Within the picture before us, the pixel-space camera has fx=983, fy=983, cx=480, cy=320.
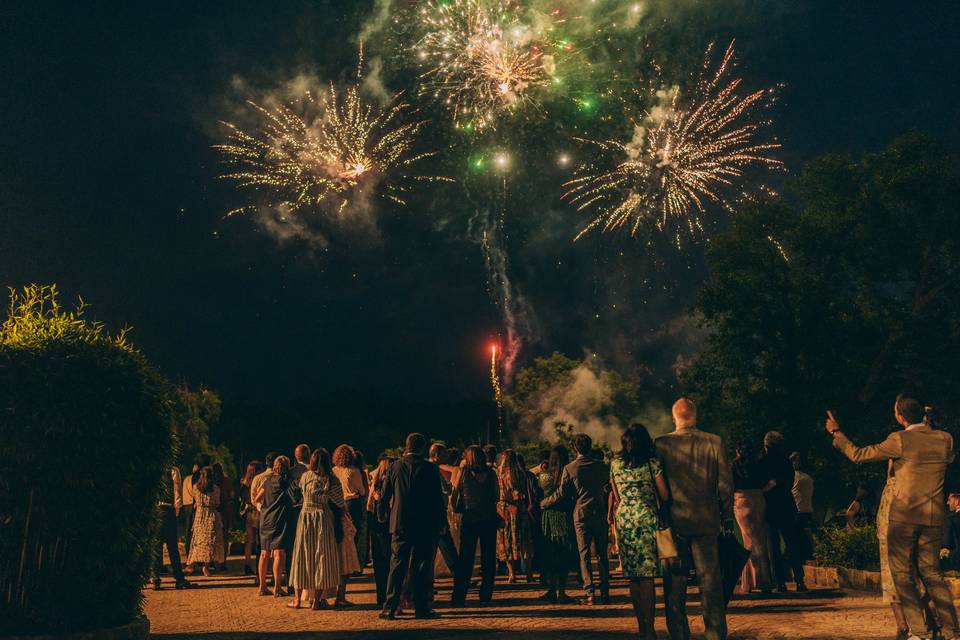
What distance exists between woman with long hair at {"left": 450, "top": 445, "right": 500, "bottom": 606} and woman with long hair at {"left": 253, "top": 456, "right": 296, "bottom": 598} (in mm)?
2291

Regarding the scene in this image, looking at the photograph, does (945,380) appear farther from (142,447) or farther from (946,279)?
(142,447)

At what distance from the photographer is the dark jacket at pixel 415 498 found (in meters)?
11.0

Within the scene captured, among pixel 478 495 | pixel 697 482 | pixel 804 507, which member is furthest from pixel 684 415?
pixel 804 507

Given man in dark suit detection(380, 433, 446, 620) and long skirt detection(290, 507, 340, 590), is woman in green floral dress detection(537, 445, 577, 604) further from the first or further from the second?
long skirt detection(290, 507, 340, 590)

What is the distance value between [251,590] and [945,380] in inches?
1157

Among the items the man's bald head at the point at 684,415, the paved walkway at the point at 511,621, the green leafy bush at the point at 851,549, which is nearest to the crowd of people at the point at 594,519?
the man's bald head at the point at 684,415

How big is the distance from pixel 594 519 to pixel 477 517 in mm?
1465

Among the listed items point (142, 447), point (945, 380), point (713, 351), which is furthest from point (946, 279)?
point (142, 447)

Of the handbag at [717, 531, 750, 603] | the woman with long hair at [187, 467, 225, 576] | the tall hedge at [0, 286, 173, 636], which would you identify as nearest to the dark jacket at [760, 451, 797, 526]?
the handbag at [717, 531, 750, 603]

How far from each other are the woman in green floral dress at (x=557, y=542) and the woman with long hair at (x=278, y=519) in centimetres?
332

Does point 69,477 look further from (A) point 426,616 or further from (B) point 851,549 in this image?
(B) point 851,549

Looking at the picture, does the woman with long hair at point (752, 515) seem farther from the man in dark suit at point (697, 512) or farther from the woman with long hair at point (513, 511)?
the man in dark suit at point (697, 512)

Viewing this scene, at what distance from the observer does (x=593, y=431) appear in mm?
73438

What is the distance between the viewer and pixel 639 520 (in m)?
8.69
